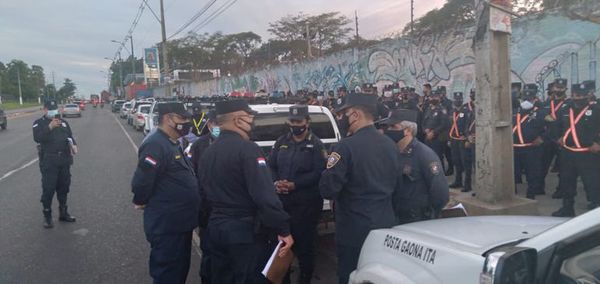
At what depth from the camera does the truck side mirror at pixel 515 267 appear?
5.72ft

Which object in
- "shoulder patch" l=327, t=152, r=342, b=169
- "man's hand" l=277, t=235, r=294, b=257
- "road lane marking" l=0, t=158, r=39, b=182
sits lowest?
"road lane marking" l=0, t=158, r=39, b=182

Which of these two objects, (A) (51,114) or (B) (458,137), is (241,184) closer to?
(A) (51,114)

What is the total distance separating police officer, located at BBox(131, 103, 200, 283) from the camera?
12.5 ft

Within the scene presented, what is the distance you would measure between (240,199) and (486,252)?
171 cm

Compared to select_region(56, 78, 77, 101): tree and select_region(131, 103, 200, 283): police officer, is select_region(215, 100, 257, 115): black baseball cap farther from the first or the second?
select_region(56, 78, 77, 101): tree

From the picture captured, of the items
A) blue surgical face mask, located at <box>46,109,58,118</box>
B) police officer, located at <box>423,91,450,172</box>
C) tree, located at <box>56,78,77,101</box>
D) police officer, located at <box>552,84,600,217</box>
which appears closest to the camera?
police officer, located at <box>552,84,600,217</box>

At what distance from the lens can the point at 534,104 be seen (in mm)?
8031

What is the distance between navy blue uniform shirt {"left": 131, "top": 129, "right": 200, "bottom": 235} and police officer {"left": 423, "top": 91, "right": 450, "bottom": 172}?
241 inches

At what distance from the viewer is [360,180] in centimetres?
343

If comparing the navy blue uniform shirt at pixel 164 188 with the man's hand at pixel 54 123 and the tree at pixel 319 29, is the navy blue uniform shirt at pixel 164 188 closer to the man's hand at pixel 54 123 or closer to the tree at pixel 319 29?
the man's hand at pixel 54 123

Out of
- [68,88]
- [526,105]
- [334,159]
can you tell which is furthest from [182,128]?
[68,88]

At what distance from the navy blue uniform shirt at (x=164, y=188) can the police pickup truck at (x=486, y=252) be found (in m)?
1.63

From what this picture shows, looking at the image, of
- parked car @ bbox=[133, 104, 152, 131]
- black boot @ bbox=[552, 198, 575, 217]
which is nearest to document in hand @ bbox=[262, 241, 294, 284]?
black boot @ bbox=[552, 198, 575, 217]

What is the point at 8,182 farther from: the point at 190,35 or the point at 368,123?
the point at 190,35
